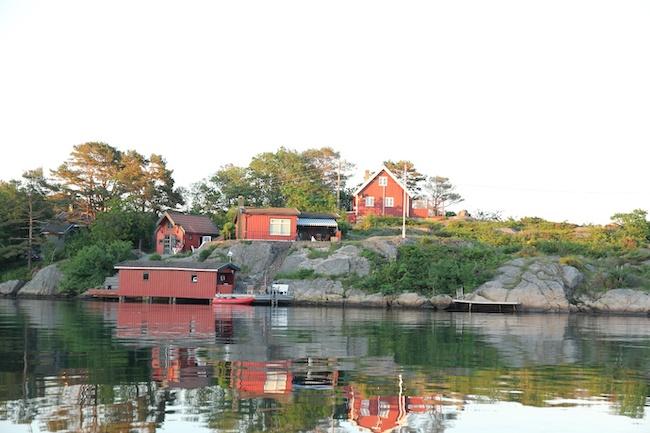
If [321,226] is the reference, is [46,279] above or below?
below

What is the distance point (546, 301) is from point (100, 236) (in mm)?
45982

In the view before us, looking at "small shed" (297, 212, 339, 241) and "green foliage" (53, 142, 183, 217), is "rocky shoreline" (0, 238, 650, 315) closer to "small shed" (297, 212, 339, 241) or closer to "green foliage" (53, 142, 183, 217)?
"small shed" (297, 212, 339, 241)

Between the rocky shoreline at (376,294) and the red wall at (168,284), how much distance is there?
3.84 metres

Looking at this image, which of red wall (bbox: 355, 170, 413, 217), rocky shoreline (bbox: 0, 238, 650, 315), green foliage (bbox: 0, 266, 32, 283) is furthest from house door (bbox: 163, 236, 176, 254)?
red wall (bbox: 355, 170, 413, 217)

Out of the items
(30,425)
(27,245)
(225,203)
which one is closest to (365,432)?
(30,425)

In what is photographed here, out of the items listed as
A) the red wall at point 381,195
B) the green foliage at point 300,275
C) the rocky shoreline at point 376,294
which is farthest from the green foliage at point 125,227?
the red wall at point 381,195

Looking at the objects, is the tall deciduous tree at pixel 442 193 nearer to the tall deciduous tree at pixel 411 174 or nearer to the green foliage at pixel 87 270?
the tall deciduous tree at pixel 411 174

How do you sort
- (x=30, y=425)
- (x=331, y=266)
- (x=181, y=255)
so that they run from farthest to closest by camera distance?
(x=181, y=255)
(x=331, y=266)
(x=30, y=425)

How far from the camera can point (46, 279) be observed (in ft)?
242

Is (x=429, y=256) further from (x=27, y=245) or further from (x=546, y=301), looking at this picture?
(x=27, y=245)

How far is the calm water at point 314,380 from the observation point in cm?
1423

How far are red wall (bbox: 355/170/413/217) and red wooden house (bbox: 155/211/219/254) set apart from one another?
61.2 feet

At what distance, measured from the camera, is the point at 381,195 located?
90.5m

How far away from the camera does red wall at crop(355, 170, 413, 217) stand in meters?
90.3
